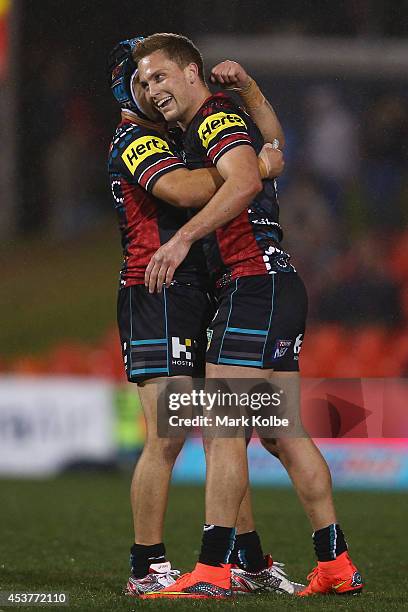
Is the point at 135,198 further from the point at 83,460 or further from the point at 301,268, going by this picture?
the point at 301,268

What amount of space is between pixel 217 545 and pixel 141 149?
1506 millimetres

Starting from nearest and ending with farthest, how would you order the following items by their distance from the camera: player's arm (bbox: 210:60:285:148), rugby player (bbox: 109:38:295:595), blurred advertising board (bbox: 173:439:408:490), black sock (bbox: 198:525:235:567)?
black sock (bbox: 198:525:235:567), rugby player (bbox: 109:38:295:595), player's arm (bbox: 210:60:285:148), blurred advertising board (bbox: 173:439:408:490)

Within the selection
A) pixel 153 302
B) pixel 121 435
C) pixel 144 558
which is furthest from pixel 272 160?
pixel 121 435

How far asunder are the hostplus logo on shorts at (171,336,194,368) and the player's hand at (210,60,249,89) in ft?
3.39

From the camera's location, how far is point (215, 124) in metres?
4.46

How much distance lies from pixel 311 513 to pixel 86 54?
29.8 feet

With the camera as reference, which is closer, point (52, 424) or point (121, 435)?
point (121, 435)

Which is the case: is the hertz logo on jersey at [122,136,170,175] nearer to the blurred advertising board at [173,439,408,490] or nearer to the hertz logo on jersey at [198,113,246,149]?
the hertz logo on jersey at [198,113,246,149]

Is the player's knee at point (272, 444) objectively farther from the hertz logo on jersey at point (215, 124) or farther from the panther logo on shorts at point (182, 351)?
the hertz logo on jersey at point (215, 124)

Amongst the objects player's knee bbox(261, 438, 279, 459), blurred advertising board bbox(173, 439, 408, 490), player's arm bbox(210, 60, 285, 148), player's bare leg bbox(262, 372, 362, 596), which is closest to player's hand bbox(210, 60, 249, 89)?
player's arm bbox(210, 60, 285, 148)

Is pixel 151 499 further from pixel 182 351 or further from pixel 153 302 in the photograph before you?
pixel 153 302

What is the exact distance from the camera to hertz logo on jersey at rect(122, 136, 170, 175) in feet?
15.1

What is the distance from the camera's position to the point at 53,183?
16188mm

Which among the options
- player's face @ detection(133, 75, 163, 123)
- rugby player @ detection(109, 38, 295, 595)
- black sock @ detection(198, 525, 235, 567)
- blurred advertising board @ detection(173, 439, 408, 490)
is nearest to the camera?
black sock @ detection(198, 525, 235, 567)
